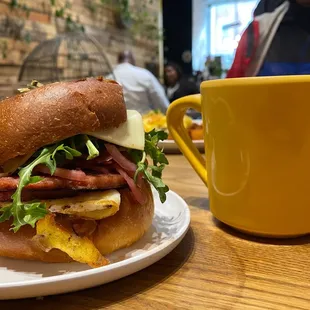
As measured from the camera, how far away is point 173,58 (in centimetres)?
666

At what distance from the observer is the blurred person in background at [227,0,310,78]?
2578 mm

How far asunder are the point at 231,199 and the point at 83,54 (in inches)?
155

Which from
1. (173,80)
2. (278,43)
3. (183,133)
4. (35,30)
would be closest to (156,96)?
(35,30)

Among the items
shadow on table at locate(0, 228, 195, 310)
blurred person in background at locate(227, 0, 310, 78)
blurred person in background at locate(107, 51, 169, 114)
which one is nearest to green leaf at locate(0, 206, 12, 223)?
shadow on table at locate(0, 228, 195, 310)

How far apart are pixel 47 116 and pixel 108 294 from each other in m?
0.25

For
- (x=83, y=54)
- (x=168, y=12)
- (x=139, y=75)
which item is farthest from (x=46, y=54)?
(x=168, y=12)

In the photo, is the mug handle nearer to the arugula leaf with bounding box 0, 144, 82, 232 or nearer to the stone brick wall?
the arugula leaf with bounding box 0, 144, 82, 232

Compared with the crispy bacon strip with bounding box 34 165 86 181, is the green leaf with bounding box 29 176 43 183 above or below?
above

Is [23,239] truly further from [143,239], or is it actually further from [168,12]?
[168,12]

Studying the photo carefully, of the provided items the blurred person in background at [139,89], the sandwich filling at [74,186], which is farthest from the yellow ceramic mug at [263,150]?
the blurred person in background at [139,89]

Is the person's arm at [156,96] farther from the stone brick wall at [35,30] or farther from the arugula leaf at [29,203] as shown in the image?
the arugula leaf at [29,203]

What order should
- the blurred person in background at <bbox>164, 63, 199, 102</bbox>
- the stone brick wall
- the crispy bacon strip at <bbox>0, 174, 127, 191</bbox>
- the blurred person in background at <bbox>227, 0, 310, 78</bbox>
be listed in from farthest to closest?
the blurred person in background at <bbox>164, 63, 199, 102</bbox>
the stone brick wall
the blurred person in background at <bbox>227, 0, 310, 78</bbox>
the crispy bacon strip at <bbox>0, 174, 127, 191</bbox>

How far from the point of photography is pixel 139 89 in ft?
14.1

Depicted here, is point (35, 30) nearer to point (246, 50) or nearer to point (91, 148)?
point (246, 50)
